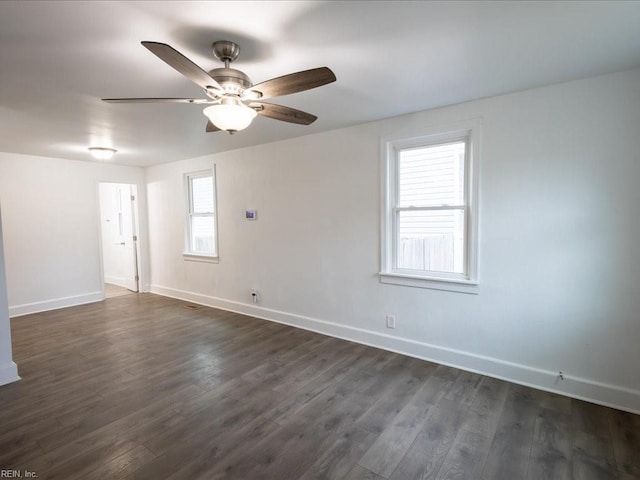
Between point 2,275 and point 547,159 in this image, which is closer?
point 547,159

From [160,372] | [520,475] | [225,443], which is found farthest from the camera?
[160,372]

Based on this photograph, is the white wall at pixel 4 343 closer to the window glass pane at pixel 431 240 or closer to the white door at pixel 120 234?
the white door at pixel 120 234

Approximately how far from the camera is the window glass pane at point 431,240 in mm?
3010

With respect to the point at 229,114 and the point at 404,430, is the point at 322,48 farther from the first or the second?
the point at 404,430

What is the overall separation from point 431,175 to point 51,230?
18.7 ft

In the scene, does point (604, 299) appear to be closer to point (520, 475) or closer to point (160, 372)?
point (520, 475)

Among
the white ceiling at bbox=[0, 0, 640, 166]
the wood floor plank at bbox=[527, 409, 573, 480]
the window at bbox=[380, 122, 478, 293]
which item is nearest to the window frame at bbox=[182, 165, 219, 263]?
the white ceiling at bbox=[0, 0, 640, 166]

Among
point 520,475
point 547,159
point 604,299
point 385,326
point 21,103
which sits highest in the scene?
point 21,103

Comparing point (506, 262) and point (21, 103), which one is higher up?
point (21, 103)

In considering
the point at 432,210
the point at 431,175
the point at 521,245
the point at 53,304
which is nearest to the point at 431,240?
the point at 432,210

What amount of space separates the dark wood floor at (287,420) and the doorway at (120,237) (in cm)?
294

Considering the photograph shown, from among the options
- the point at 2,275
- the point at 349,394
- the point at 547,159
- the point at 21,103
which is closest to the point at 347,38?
the point at 547,159

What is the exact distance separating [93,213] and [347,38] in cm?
548

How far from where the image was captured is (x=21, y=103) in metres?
2.66
